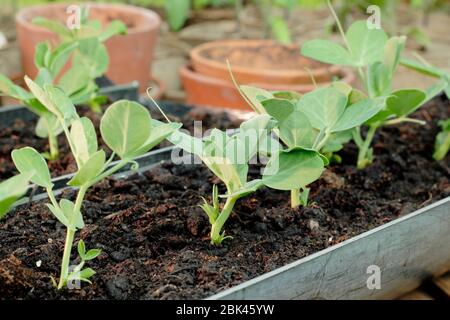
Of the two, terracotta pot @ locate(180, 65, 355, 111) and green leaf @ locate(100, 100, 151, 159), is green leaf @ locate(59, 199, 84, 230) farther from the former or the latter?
terracotta pot @ locate(180, 65, 355, 111)

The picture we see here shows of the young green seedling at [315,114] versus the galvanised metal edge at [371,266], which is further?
the young green seedling at [315,114]

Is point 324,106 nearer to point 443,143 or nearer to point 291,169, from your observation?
point 291,169

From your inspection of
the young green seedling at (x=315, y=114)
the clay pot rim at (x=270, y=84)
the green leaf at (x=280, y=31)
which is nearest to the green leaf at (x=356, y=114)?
the young green seedling at (x=315, y=114)

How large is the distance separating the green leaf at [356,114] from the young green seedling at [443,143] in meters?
0.30

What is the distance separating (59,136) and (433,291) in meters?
0.58

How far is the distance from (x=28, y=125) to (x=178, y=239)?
0.48 metres

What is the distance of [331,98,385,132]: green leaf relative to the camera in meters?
0.75

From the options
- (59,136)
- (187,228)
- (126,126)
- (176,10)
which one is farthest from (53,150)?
(176,10)

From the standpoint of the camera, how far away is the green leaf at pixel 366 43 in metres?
0.90

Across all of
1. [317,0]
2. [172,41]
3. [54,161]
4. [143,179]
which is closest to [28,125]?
[54,161]

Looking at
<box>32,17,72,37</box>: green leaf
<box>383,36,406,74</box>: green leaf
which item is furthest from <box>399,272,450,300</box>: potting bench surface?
<box>32,17,72,37</box>: green leaf

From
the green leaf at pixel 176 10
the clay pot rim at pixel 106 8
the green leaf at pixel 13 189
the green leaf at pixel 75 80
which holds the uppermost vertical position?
the green leaf at pixel 13 189

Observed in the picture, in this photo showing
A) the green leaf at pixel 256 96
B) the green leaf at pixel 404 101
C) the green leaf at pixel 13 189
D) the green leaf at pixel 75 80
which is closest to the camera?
the green leaf at pixel 13 189

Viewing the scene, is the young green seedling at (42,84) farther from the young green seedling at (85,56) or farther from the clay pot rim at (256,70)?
the clay pot rim at (256,70)
